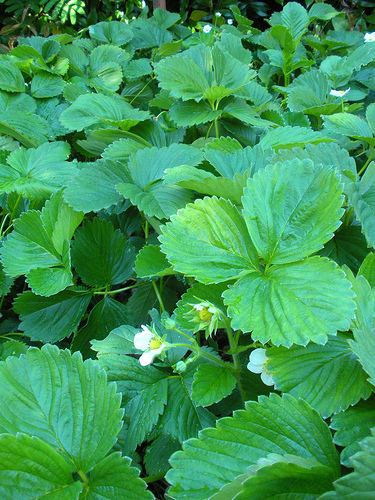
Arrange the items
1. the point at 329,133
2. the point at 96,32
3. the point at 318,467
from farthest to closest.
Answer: the point at 96,32
the point at 329,133
the point at 318,467

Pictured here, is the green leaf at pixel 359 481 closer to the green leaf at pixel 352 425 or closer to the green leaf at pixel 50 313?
the green leaf at pixel 352 425

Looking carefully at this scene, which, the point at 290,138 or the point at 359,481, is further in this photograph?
the point at 290,138

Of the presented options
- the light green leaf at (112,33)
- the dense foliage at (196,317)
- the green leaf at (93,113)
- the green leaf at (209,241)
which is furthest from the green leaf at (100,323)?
the light green leaf at (112,33)

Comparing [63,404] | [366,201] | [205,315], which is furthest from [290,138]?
[63,404]

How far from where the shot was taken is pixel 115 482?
0.53 metres

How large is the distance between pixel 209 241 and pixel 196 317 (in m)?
0.13

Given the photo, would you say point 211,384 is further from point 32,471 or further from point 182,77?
point 182,77

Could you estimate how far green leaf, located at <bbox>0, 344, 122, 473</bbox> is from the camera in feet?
1.83

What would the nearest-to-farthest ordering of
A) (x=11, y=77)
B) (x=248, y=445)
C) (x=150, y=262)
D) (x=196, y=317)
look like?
(x=248, y=445), (x=196, y=317), (x=150, y=262), (x=11, y=77)

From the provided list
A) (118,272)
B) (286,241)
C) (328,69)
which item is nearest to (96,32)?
(328,69)

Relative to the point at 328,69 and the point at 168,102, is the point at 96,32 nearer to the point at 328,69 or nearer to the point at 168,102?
the point at 168,102

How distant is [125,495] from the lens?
1.69 ft

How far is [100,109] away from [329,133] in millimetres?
823

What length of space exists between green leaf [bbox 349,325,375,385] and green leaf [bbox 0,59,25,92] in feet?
5.59
